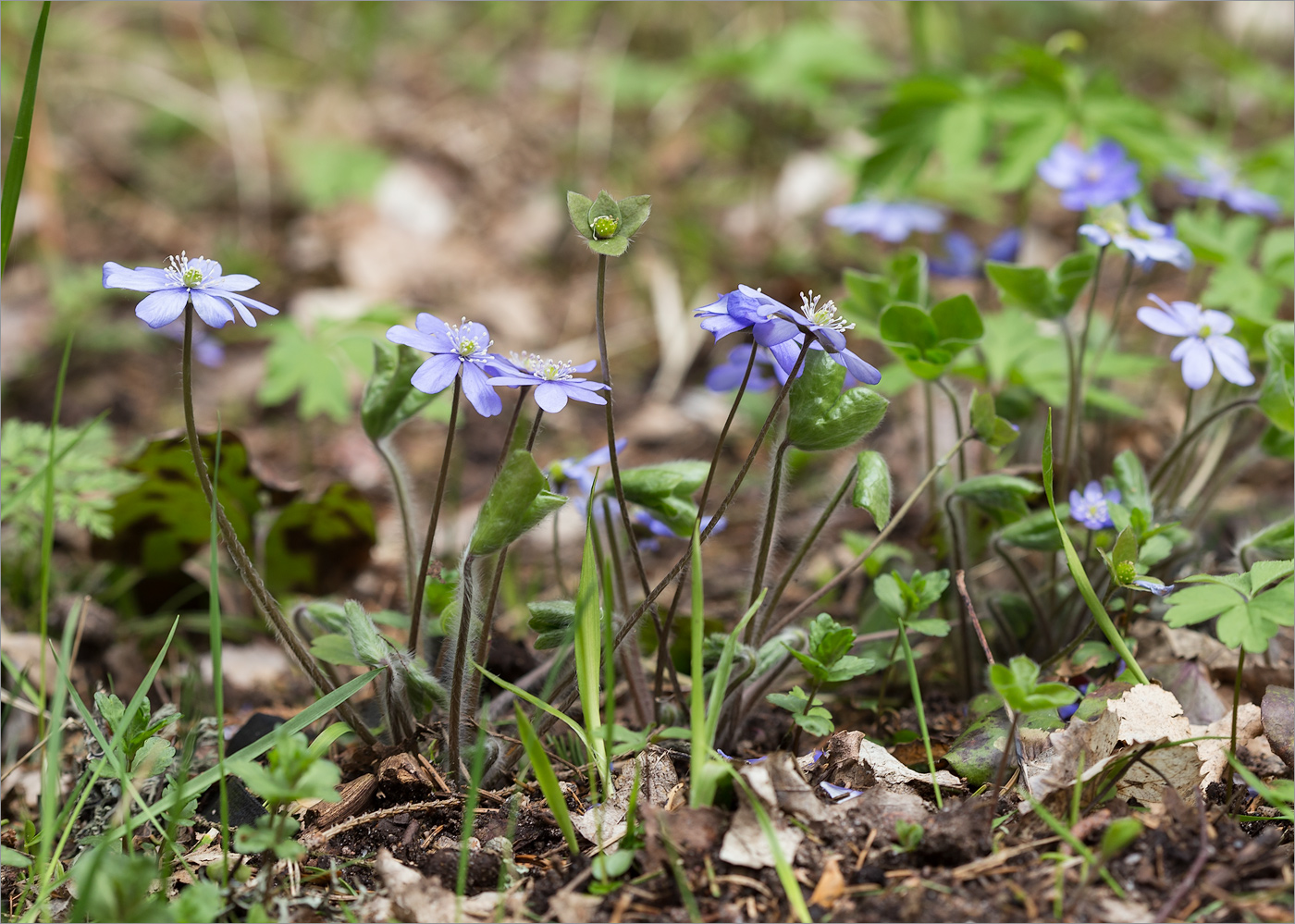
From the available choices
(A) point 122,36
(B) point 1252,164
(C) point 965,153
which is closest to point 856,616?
(C) point 965,153

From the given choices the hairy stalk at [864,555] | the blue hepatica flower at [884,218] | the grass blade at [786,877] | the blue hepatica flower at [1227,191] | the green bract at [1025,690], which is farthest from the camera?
the blue hepatica flower at [884,218]

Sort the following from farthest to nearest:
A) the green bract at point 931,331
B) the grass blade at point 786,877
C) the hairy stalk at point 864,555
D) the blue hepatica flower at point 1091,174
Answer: the blue hepatica flower at point 1091,174 → the green bract at point 931,331 → the hairy stalk at point 864,555 → the grass blade at point 786,877

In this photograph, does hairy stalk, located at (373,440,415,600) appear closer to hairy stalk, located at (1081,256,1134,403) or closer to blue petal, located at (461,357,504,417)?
blue petal, located at (461,357,504,417)

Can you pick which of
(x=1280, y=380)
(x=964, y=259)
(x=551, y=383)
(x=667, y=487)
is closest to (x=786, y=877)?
(x=667, y=487)

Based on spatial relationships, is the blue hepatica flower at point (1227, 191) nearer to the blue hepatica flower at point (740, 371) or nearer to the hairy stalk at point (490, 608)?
the blue hepatica flower at point (740, 371)

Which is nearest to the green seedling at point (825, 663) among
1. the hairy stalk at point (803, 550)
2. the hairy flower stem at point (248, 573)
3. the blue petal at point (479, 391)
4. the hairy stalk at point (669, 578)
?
the hairy stalk at point (803, 550)

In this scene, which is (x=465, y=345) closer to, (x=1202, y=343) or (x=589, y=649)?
(x=589, y=649)

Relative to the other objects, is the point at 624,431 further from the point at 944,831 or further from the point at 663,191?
the point at 944,831
